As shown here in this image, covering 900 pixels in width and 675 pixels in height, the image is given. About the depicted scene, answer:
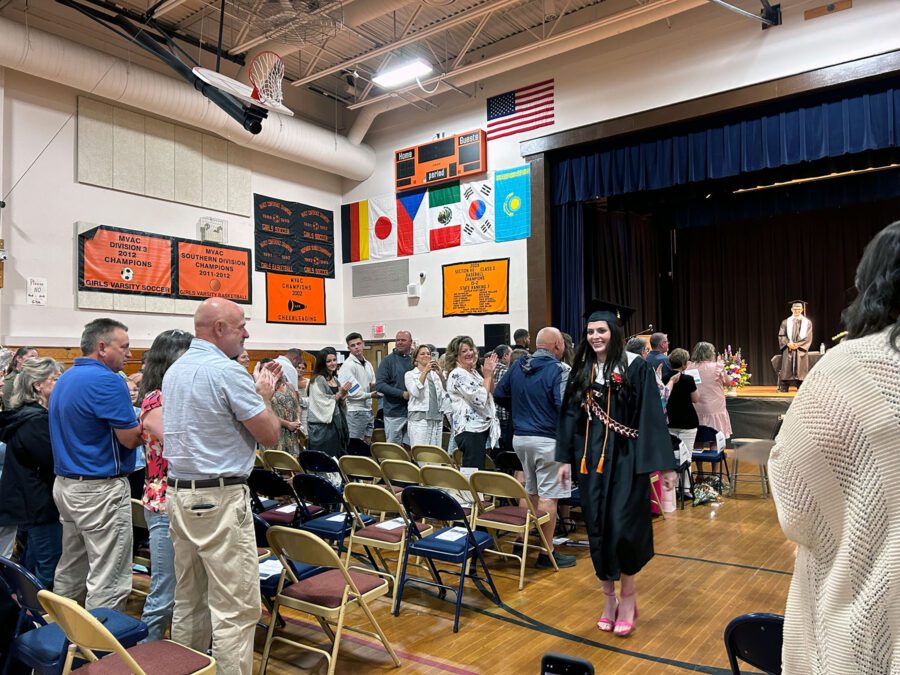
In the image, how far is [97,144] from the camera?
9.24 metres

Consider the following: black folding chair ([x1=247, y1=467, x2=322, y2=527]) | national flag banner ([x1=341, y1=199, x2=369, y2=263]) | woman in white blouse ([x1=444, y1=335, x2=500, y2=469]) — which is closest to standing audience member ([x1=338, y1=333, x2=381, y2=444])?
woman in white blouse ([x1=444, y1=335, x2=500, y2=469])

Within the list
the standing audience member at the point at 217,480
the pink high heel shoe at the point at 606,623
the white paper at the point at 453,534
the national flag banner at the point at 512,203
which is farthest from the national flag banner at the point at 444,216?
the standing audience member at the point at 217,480

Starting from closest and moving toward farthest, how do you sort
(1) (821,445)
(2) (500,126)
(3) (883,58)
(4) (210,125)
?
(1) (821,445)
(3) (883,58)
(4) (210,125)
(2) (500,126)

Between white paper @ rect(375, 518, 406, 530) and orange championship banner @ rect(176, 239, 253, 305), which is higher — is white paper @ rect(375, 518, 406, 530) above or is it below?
below

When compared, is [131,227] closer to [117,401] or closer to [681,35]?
[117,401]

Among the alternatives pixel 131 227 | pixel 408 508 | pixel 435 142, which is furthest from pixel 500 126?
pixel 408 508

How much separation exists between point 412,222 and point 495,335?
293 cm

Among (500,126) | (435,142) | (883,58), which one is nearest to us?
(883,58)

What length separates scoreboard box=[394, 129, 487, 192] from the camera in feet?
36.2

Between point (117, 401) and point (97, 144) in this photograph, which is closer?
point (117, 401)

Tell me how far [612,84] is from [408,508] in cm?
798

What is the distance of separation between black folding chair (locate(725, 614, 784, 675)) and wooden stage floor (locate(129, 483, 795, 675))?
51.4 inches

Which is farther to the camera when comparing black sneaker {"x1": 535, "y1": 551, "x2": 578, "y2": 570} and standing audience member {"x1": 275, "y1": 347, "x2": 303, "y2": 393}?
standing audience member {"x1": 275, "y1": 347, "x2": 303, "y2": 393}

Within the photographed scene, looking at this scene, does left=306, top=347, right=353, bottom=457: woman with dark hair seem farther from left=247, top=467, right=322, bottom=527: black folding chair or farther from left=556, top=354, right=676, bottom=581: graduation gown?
left=556, top=354, right=676, bottom=581: graduation gown
